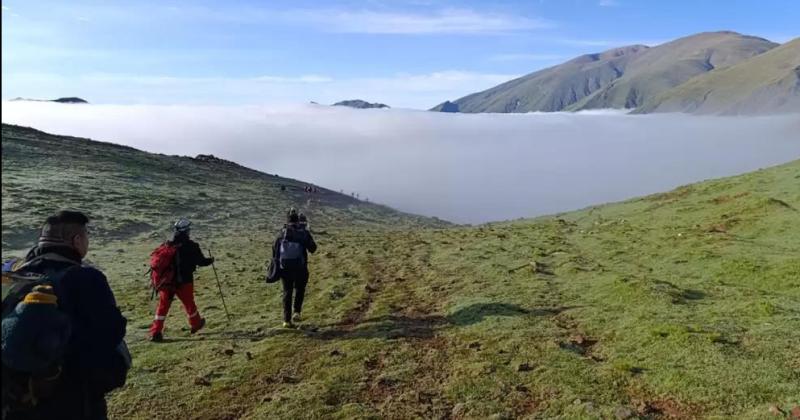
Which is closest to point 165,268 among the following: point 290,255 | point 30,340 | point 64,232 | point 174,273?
point 174,273

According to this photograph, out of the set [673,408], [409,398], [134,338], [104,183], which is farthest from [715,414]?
[104,183]

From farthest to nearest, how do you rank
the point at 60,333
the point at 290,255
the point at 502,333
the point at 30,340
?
the point at 290,255 → the point at 502,333 → the point at 60,333 → the point at 30,340

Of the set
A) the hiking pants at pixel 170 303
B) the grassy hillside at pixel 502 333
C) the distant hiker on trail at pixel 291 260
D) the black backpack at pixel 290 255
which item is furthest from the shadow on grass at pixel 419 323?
the hiking pants at pixel 170 303

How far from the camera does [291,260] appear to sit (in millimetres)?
17156

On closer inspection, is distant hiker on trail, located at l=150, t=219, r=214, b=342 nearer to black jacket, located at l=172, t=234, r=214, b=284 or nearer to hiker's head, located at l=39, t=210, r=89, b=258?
black jacket, located at l=172, t=234, r=214, b=284

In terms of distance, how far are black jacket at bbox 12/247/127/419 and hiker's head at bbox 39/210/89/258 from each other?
0.29ft

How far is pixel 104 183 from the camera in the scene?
57.7 meters

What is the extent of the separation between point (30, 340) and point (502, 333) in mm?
11788

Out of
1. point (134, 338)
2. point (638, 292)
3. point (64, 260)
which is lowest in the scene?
point (134, 338)

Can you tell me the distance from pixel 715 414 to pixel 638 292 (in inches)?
337

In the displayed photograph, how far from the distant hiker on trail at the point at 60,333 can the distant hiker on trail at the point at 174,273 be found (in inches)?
384

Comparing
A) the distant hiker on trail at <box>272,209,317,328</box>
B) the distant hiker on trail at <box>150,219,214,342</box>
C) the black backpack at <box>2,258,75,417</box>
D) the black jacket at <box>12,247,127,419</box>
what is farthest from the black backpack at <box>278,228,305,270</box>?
the black backpack at <box>2,258,75,417</box>

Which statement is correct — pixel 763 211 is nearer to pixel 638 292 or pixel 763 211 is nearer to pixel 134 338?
pixel 638 292

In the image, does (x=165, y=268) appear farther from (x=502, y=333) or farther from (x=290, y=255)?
(x=502, y=333)
